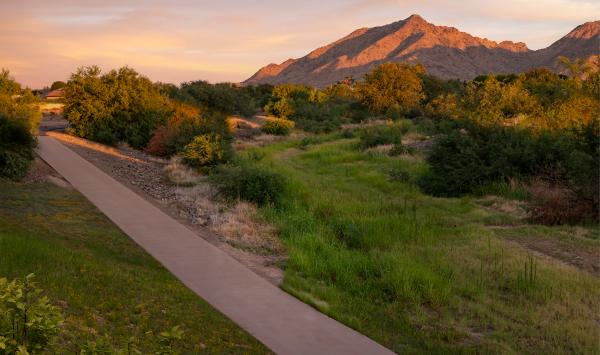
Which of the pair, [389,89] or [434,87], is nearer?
[389,89]

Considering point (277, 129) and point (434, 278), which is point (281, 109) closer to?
point (277, 129)

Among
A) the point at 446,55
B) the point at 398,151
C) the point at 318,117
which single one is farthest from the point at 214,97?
the point at 446,55

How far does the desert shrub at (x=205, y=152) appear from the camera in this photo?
2428 centimetres

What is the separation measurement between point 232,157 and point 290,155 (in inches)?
274

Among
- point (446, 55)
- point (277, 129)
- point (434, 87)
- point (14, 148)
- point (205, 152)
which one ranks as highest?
point (446, 55)

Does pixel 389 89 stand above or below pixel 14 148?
above

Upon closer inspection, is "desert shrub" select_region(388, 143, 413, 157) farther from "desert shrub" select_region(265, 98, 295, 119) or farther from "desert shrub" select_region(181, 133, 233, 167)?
"desert shrub" select_region(265, 98, 295, 119)

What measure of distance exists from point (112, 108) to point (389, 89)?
1305 inches

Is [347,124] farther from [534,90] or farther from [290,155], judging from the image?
[290,155]

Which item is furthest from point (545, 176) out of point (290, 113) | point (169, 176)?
point (290, 113)

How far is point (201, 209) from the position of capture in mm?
16297

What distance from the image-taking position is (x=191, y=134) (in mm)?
27406

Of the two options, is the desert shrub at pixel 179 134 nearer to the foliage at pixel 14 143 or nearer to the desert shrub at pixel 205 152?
the desert shrub at pixel 205 152

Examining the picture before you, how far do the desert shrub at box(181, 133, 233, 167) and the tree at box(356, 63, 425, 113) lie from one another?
33982 millimetres
